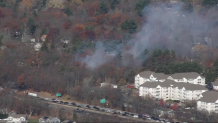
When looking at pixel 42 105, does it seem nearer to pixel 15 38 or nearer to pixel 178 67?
pixel 178 67

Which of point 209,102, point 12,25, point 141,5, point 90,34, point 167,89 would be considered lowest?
point 209,102

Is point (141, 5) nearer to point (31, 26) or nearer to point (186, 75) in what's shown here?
point (31, 26)

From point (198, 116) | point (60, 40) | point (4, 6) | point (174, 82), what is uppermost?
point (4, 6)

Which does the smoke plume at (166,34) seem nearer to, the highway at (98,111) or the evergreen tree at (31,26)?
the highway at (98,111)

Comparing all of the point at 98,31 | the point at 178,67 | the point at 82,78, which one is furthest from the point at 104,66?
the point at 98,31

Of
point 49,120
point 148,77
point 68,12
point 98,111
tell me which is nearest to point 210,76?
point 148,77

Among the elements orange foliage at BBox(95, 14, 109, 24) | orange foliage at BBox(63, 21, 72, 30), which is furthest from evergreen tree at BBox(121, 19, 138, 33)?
orange foliage at BBox(63, 21, 72, 30)
